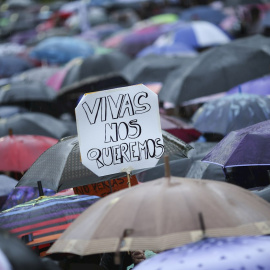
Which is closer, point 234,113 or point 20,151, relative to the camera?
point 234,113

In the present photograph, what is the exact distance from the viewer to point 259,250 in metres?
3.87

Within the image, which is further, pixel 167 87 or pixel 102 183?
pixel 167 87

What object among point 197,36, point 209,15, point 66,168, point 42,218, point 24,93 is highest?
point 209,15

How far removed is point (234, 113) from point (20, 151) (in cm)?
203

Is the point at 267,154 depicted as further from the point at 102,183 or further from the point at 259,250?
the point at 259,250

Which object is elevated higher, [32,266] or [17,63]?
[17,63]

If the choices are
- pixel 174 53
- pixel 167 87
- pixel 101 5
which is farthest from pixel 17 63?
pixel 101 5

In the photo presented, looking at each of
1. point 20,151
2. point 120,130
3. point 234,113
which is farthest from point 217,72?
point 120,130

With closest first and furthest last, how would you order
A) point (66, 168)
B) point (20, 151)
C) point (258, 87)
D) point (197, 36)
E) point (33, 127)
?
point (66, 168)
point (20, 151)
point (258, 87)
point (33, 127)
point (197, 36)

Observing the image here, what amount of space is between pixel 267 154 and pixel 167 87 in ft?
16.9

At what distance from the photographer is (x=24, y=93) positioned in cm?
1312

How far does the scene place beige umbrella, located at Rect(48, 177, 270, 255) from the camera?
401cm

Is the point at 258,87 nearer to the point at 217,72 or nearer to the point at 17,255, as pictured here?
the point at 217,72

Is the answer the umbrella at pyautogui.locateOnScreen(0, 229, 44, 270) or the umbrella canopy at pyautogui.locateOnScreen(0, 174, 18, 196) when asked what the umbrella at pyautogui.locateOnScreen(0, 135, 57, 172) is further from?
the umbrella at pyautogui.locateOnScreen(0, 229, 44, 270)
